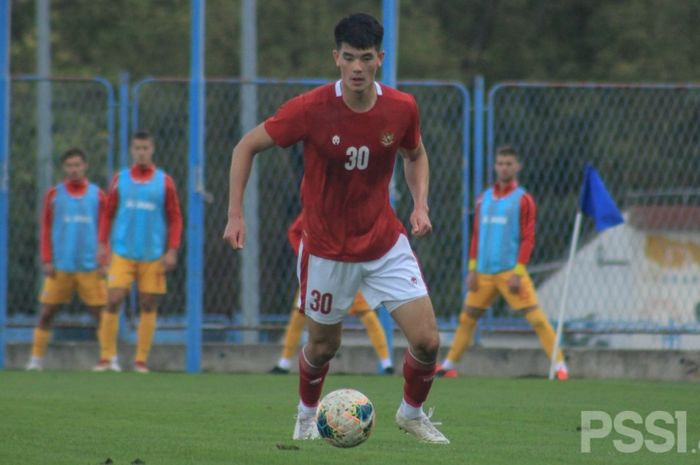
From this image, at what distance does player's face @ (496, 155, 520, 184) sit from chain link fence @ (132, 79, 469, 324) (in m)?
1.28

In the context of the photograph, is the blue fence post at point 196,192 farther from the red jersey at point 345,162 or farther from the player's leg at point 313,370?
the red jersey at point 345,162

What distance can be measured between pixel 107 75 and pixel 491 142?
75.7 ft

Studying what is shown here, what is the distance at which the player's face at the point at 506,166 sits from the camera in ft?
50.4

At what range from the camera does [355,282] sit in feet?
30.3

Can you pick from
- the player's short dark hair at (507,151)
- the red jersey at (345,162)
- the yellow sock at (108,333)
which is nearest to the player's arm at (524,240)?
the player's short dark hair at (507,151)

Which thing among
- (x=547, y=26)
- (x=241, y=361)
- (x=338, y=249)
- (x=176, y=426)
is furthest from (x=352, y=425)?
(x=547, y=26)

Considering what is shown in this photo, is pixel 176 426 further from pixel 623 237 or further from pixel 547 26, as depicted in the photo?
pixel 547 26

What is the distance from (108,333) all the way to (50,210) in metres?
1.54

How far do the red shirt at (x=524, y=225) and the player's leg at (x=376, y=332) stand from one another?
1.12m

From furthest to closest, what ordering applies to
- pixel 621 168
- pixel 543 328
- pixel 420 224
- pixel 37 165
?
1. pixel 37 165
2. pixel 621 168
3. pixel 543 328
4. pixel 420 224

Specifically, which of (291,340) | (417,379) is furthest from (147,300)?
(417,379)

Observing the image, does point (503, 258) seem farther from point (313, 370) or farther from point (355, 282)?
point (355, 282)

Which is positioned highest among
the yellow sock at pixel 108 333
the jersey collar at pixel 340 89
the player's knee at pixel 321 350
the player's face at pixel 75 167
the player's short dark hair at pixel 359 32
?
the player's short dark hair at pixel 359 32

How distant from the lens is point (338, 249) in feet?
30.0
